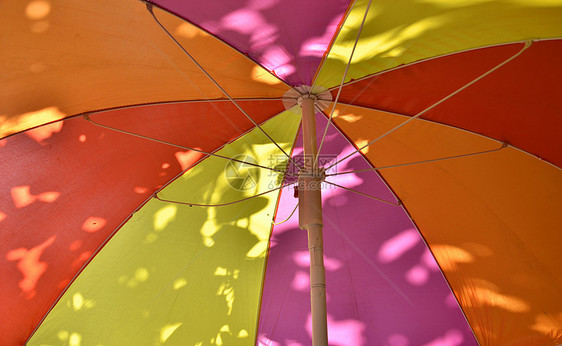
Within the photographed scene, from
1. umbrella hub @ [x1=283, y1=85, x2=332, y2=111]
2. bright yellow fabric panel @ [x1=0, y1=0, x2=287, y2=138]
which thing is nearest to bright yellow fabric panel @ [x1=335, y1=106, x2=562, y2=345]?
umbrella hub @ [x1=283, y1=85, x2=332, y2=111]

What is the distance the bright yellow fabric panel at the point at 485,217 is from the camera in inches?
112

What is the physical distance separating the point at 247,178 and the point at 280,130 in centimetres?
37

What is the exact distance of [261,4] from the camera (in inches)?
82.0

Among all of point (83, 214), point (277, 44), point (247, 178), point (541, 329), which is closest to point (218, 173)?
point (247, 178)

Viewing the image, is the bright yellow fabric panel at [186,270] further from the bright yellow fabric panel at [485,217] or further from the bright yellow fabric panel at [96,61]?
the bright yellow fabric panel at [485,217]

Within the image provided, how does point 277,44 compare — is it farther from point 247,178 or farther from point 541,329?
point 541,329

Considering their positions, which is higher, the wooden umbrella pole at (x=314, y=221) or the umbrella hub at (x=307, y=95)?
the umbrella hub at (x=307, y=95)

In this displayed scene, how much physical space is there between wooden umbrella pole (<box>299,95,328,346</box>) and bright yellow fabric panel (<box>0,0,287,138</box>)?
35cm

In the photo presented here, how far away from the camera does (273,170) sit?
2693mm

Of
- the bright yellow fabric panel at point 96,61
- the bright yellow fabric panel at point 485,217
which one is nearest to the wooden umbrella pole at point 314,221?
the bright yellow fabric panel at point 96,61

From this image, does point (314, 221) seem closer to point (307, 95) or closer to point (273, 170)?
point (273, 170)

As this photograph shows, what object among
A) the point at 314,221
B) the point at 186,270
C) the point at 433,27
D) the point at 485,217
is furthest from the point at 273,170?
the point at 485,217

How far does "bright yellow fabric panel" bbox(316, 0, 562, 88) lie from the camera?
2.06 metres

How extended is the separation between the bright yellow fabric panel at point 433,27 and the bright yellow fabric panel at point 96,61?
0.53 m
